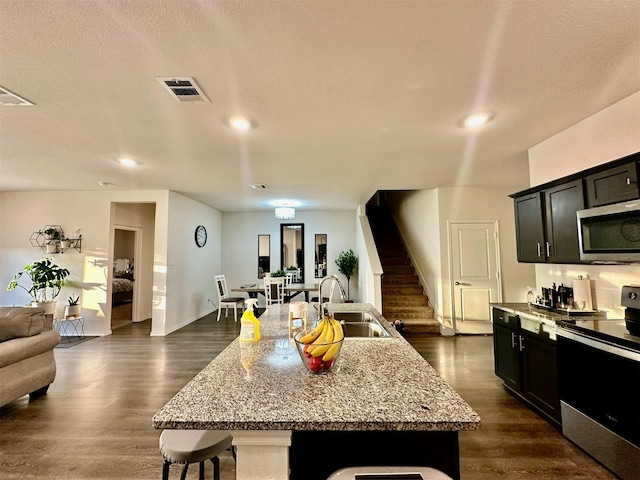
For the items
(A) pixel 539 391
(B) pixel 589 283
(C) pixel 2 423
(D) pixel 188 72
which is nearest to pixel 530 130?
(B) pixel 589 283

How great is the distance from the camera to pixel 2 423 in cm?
247

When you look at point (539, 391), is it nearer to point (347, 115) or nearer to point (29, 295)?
point (347, 115)

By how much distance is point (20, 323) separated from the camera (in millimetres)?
2807

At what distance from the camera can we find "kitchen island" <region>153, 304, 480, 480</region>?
891 mm

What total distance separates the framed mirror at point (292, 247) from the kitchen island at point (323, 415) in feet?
22.0

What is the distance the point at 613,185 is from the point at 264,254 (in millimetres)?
7059

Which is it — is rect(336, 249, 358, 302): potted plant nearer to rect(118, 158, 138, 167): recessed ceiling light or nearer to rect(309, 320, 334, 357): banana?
rect(118, 158, 138, 167): recessed ceiling light

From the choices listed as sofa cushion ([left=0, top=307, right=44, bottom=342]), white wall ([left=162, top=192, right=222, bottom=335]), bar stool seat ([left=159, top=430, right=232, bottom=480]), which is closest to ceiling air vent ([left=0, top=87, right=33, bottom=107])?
sofa cushion ([left=0, top=307, right=44, bottom=342])

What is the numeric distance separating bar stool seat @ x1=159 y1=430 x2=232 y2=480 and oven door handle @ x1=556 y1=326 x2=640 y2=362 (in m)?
2.25

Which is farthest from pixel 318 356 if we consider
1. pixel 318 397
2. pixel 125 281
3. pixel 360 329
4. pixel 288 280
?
pixel 125 281

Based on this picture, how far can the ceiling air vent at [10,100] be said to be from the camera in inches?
83.0

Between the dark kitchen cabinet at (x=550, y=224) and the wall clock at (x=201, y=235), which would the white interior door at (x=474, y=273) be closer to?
the dark kitchen cabinet at (x=550, y=224)

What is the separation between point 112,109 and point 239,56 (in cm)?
133

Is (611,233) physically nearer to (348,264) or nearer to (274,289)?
(274,289)
